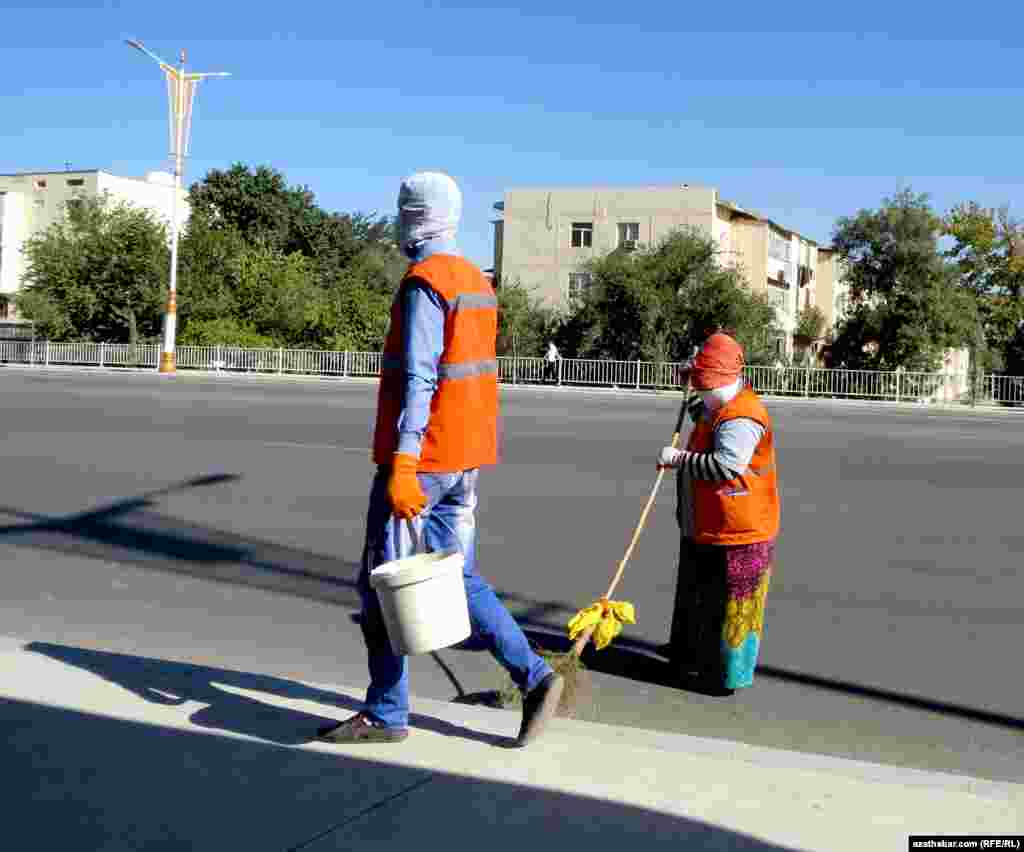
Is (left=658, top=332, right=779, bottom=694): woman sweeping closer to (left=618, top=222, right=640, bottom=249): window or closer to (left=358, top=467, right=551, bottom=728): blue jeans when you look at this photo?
(left=358, top=467, right=551, bottom=728): blue jeans

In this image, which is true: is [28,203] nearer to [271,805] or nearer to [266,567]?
[266,567]

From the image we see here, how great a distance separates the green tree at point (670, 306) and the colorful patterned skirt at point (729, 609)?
36.1 meters

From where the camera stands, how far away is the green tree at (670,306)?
137 feet

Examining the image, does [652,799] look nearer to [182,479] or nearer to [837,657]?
[837,657]

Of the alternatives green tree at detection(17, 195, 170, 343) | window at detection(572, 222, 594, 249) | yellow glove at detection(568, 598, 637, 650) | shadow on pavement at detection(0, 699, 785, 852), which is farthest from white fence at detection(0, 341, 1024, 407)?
shadow on pavement at detection(0, 699, 785, 852)

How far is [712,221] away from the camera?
5800 centimetres

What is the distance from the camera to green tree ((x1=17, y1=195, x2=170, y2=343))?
48.9 m

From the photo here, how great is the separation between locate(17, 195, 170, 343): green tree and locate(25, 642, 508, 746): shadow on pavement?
4471 cm

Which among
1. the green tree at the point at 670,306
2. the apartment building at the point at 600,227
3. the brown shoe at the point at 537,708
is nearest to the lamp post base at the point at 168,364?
the green tree at the point at 670,306

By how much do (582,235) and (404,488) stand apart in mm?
57200

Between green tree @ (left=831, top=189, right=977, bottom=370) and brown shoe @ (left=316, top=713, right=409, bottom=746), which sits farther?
green tree @ (left=831, top=189, right=977, bottom=370)

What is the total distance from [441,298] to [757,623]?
6.96 feet

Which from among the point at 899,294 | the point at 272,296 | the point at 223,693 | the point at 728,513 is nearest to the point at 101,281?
the point at 272,296

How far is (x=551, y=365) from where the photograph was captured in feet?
137
